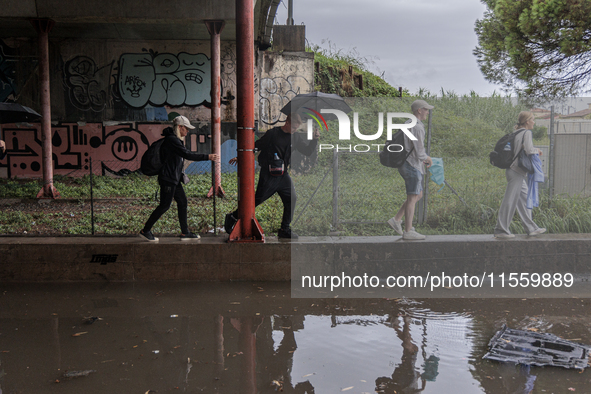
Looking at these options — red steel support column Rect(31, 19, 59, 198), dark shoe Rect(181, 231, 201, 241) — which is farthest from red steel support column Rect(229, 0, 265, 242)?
red steel support column Rect(31, 19, 59, 198)

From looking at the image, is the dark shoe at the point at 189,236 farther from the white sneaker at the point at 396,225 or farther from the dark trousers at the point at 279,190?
the white sneaker at the point at 396,225

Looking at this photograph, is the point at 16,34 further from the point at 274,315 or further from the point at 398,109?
the point at 274,315

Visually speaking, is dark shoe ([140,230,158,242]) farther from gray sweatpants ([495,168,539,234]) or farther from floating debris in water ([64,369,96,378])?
gray sweatpants ([495,168,539,234])

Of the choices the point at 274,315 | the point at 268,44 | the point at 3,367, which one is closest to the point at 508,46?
the point at 268,44

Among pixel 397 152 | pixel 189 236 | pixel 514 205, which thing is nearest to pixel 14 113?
pixel 189 236

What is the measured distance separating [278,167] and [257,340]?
306 centimetres

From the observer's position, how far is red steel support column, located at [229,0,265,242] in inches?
271

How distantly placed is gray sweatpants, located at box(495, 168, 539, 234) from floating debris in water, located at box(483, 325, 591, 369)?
9.63ft

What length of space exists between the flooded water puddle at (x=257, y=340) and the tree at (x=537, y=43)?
1058 centimetres

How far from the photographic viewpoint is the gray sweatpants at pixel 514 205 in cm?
740

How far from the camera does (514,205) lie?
7.42m

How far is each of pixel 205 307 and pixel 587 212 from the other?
260 inches

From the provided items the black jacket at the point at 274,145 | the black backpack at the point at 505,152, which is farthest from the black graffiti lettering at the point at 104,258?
the black backpack at the point at 505,152

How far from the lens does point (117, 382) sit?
3.74 metres
